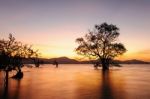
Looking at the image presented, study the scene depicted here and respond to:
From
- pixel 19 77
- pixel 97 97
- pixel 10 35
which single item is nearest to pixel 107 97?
pixel 97 97

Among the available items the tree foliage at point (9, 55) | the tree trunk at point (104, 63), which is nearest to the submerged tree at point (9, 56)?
the tree foliage at point (9, 55)

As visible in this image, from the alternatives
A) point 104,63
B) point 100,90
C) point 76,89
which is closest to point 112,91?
point 100,90

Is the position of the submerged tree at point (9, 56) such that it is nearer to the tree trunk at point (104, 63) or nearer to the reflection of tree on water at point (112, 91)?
the reflection of tree on water at point (112, 91)

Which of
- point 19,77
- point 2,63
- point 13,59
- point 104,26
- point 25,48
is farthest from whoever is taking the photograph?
point 104,26

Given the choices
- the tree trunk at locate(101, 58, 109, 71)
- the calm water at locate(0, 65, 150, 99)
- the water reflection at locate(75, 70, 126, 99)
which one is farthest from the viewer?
the tree trunk at locate(101, 58, 109, 71)

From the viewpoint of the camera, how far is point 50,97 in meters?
22.7

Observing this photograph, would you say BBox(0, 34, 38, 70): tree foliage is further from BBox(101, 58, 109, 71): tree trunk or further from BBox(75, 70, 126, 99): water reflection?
BBox(101, 58, 109, 71): tree trunk

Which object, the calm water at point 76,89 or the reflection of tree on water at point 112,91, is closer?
the reflection of tree on water at point 112,91

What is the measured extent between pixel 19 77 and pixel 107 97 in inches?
973

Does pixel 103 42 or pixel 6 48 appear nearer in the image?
pixel 6 48

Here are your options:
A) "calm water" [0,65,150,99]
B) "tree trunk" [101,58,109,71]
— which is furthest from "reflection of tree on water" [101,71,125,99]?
"tree trunk" [101,58,109,71]

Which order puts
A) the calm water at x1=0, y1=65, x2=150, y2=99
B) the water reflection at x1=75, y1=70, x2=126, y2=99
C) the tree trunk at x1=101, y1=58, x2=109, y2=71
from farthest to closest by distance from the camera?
the tree trunk at x1=101, y1=58, x2=109, y2=71 < the calm water at x1=0, y1=65, x2=150, y2=99 < the water reflection at x1=75, y1=70, x2=126, y2=99

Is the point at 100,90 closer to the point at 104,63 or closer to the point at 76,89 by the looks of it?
the point at 76,89

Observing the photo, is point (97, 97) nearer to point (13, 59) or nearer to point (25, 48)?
point (13, 59)
